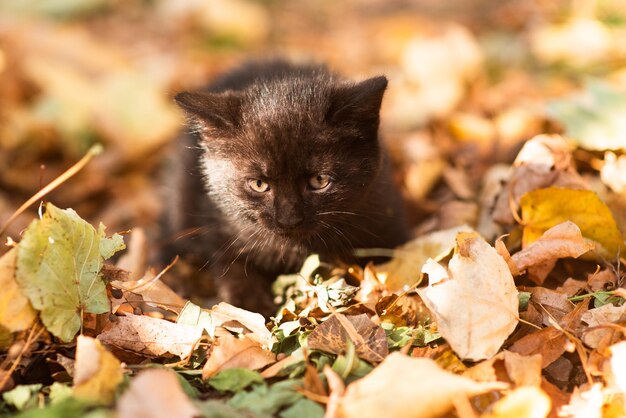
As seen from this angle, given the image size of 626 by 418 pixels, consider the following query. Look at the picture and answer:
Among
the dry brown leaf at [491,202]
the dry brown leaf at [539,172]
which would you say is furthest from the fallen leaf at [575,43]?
the dry brown leaf at [539,172]

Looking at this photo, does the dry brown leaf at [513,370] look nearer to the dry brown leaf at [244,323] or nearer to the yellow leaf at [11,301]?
the dry brown leaf at [244,323]

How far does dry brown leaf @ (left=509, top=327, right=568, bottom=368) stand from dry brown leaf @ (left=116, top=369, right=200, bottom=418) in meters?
0.73

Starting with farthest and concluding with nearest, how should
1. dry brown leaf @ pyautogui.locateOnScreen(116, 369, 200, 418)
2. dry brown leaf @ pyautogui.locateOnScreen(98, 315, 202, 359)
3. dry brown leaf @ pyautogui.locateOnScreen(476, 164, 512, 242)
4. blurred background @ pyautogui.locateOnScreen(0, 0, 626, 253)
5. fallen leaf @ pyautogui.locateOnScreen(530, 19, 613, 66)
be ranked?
fallen leaf @ pyautogui.locateOnScreen(530, 19, 613, 66)
blurred background @ pyautogui.locateOnScreen(0, 0, 626, 253)
dry brown leaf @ pyautogui.locateOnScreen(476, 164, 512, 242)
dry brown leaf @ pyautogui.locateOnScreen(98, 315, 202, 359)
dry brown leaf @ pyautogui.locateOnScreen(116, 369, 200, 418)

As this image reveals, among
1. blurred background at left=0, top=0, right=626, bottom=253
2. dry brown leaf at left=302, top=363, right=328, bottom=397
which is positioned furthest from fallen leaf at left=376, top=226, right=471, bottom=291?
dry brown leaf at left=302, top=363, right=328, bottom=397

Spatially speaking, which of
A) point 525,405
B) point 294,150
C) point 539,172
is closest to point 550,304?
point 525,405

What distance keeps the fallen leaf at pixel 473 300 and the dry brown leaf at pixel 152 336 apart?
550mm

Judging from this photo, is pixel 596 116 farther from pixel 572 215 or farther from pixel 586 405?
pixel 586 405

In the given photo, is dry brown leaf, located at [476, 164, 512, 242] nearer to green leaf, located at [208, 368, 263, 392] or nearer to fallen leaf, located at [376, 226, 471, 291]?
fallen leaf, located at [376, 226, 471, 291]

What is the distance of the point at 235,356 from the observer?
1.42 meters

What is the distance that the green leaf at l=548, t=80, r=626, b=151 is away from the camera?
2.08 m

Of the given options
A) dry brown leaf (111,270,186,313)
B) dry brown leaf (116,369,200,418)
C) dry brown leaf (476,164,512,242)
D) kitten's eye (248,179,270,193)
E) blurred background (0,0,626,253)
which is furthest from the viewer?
blurred background (0,0,626,253)

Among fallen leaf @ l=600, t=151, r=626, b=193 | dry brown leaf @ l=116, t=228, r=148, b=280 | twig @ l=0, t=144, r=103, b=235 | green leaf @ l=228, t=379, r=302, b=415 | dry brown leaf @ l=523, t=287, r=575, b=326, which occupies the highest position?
twig @ l=0, t=144, r=103, b=235

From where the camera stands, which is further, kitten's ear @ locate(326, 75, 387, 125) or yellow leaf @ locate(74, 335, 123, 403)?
kitten's ear @ locate(326, 75, 387, 125)

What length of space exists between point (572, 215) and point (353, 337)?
76cm
